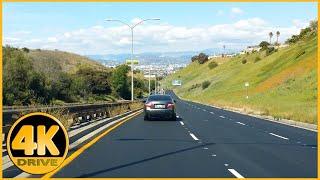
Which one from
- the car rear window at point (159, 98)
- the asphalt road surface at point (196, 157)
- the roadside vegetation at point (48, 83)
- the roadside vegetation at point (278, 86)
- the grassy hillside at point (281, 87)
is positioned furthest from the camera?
the roadside vegetation at point (48, 83)

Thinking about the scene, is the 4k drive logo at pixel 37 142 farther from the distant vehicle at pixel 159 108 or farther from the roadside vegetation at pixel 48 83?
the roadside vegetation at pixel 48 83

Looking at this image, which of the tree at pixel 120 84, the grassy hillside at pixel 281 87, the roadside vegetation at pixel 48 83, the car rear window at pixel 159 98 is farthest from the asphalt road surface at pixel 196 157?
the tree at pixel 120 84

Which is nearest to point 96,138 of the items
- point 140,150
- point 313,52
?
point 140,150

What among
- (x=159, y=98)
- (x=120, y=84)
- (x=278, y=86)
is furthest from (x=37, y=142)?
Answer: (x=120, y=84)

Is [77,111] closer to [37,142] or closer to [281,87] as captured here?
[37,142]

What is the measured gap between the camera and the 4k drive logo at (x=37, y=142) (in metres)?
6.71

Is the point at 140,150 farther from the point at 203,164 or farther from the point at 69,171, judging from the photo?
the point at 69,171

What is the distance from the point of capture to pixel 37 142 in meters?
6.75

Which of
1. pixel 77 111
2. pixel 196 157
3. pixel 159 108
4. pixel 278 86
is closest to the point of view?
pixel 196 157

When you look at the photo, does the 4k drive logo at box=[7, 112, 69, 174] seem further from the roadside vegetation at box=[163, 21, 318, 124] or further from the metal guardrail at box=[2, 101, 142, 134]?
the roadside vegetation at box=[163, 21, 318, 124]

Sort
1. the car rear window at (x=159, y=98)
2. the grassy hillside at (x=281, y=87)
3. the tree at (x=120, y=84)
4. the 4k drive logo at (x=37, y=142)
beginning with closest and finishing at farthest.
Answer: the 4k drive logo at (x=37, y=142) → the car rear window at (x=159, y=98) → the grassy hillside at (x=281, y=87) → the tree at (x=120, y=84)

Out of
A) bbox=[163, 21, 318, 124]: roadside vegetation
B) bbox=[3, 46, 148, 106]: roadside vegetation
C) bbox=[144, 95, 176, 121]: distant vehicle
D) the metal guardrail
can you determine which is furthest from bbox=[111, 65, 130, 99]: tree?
bbox=[144, 95, 176, 121]: distant vehicle

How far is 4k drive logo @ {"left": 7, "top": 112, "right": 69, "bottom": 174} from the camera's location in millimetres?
6715

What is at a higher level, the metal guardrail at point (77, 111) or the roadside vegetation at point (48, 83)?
the roadside vegetation at point (48, 83)
